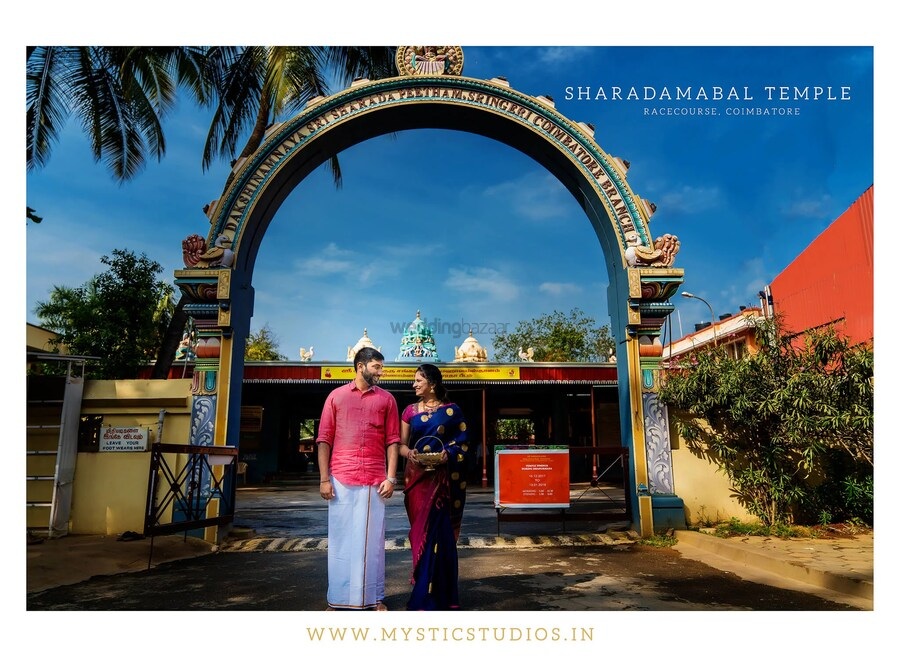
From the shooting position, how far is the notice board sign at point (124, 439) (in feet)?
21.8

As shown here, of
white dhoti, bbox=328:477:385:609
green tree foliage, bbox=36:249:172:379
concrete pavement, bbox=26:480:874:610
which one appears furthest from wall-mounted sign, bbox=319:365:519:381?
white dhoti, bbox=328:477:385:609

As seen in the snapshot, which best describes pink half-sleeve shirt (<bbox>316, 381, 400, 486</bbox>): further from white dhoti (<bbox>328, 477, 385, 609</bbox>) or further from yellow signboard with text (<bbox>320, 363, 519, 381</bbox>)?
yellow signboard with text (<bbox>320, 363, 519, 381</bbox>)

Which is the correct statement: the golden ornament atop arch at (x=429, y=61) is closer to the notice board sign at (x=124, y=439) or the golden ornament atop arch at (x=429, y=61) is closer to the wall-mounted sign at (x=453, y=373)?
the notice board sign at (x=124, y=439)

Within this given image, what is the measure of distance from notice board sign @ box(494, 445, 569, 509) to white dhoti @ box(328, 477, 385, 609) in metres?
3.37

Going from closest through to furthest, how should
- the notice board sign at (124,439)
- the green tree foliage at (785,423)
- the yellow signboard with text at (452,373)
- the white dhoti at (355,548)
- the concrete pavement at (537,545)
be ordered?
the white dhoti at (355,548) < the concrete pavement at (537,545) < the green tree foliage at (785,423) < the notice board sign at (124,439) < the yellow signboard with text at (452,373)

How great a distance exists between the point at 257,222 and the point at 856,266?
25.0 feet

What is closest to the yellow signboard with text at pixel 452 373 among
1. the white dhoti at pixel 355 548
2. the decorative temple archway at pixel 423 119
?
the decorative temple archway at pixel 423 119

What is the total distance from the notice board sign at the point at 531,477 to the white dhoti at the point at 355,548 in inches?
133

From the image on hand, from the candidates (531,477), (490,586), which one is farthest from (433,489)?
(531,477)

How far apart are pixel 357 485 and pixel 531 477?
3671 mm

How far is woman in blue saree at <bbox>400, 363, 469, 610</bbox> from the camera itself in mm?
3764

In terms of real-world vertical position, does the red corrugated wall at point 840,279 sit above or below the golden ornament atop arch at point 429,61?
below

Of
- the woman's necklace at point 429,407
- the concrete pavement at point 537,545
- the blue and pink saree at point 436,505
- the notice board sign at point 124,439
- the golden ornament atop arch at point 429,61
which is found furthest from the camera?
the golden ornament atop arch at point 429,61

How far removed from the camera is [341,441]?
12.3 feet
